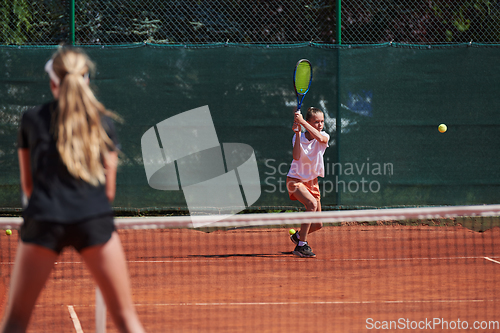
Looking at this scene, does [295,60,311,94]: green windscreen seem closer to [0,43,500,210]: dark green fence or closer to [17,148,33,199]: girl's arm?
[0,43,500,210]: dark green fence

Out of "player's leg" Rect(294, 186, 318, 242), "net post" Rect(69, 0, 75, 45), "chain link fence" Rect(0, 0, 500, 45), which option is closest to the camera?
"player's leg" Rect(294, 186, 318, 242)

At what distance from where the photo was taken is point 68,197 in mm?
2100

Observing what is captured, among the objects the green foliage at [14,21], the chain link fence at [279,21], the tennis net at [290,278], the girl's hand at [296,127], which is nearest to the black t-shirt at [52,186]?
the tennis net at [290,278]

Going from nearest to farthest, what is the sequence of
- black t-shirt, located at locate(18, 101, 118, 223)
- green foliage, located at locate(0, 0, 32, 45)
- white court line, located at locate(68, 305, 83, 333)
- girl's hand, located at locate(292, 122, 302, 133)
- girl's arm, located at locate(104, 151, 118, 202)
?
1. black t-shirt, located at locate(18, 101, 118, 223)
2. girl's arm, located at locate(104, 151, 118, 202)
3. white court line, located at locate(68, 305, 83, 333)
4. girl's hand, located at locate(292, 122, 302, 133)
5. green foliage, located at locate(0, 0, 32, 45)

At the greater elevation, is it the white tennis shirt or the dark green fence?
the dark green fence

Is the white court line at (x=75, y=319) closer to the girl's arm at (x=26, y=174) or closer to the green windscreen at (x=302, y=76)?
the girl's arm at (x=26, y=174)

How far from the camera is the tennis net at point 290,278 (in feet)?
11.8

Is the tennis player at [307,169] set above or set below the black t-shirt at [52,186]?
above

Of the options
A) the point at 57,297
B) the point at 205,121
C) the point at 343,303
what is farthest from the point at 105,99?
the point at 343,303

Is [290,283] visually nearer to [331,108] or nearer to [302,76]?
[302,76]

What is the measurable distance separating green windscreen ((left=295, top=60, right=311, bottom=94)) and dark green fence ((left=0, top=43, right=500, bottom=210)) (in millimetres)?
1051

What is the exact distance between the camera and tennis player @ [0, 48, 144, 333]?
2.09 meters

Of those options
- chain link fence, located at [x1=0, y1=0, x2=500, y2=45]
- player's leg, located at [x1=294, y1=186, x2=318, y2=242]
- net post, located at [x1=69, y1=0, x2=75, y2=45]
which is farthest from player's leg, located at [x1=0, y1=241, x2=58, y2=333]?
→ chain link fence, located at [x1=0, y1=0, x2=500, y2=45]

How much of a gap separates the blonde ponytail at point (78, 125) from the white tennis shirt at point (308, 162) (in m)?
3.74
